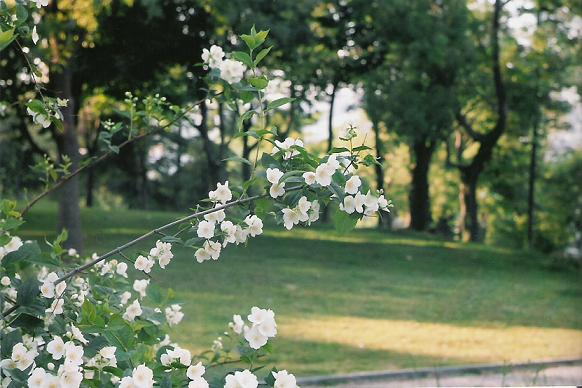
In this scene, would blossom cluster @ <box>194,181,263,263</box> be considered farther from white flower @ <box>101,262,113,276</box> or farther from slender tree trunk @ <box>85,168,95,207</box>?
slender tree trunk @ <box>85,168,95,207</box>

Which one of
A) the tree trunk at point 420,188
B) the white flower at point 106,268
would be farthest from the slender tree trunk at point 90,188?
the white flower at point 106,268

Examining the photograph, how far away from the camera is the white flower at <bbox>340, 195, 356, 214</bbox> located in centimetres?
102

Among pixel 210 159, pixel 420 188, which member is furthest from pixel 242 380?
pixel 210 159

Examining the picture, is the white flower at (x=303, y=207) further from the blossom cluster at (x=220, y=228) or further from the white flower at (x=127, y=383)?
the white flower at (x=127, y=383)

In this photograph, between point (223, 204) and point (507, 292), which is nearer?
point (223, 204)

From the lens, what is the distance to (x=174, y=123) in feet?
5.20

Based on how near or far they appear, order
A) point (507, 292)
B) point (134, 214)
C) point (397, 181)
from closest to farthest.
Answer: point (397, 181) → point (507, 292) → point (134, 214)

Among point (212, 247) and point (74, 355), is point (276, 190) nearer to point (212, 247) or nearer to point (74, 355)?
point (212, 247)

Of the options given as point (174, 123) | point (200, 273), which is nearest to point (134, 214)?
point (200, 273)

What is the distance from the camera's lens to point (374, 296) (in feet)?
13.8

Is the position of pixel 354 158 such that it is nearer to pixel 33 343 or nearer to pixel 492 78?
pixel 33 343

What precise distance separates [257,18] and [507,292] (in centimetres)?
195

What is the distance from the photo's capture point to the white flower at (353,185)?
1022 mm

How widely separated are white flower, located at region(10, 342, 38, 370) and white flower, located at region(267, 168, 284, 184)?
0.38 m
